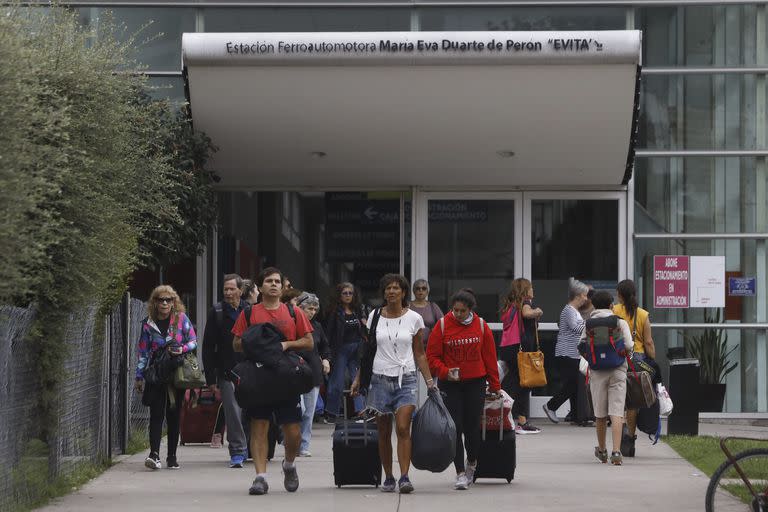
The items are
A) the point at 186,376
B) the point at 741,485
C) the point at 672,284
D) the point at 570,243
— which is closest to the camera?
the point at 741,485

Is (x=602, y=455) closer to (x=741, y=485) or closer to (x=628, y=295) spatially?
(x=628, y=295)

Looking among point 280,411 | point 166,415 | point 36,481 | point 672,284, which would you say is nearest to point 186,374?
point 166,415

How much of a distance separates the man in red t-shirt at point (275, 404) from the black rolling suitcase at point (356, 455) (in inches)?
14.7

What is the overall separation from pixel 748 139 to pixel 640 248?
2.02 metres

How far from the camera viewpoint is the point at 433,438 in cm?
1040

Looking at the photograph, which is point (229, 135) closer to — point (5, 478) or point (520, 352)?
point (520, 352)

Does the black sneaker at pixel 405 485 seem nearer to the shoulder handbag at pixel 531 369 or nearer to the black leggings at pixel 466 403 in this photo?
the black leggings at pixel 466 403

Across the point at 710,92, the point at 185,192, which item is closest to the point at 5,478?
the point at 185,192

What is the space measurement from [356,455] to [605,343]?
298cm

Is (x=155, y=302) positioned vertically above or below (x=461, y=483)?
above

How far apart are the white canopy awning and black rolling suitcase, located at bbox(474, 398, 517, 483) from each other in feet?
17.7

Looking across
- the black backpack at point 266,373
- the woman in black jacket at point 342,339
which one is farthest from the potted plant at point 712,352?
the black backpack at point 266,373

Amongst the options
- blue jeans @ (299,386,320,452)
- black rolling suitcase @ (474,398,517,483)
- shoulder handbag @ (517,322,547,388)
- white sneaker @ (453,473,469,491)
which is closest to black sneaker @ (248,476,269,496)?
white sneaker @ (453,473,469,491)

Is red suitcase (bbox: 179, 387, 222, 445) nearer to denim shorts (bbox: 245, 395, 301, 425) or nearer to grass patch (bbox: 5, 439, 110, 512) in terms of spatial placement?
grass patch (bbox: 5, 439, 110, 512)
